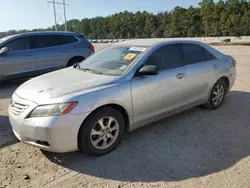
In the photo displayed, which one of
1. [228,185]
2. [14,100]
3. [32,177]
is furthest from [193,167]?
[14,100]

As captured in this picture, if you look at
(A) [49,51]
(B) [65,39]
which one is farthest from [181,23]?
(A) [49,51]

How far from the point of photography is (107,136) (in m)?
3.41

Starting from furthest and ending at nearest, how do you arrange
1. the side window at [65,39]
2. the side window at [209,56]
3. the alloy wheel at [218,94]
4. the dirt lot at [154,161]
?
the side window at [65,39], the alloy wheel at [218,94], the side window at [209,56], the dirt lot at [154,161]

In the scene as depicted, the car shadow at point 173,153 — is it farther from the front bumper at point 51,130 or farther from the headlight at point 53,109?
the headlight at point 53,109

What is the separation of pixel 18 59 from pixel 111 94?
5350 mm

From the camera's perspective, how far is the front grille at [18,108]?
10.4 ft

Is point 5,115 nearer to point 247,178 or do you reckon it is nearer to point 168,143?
point 168,143

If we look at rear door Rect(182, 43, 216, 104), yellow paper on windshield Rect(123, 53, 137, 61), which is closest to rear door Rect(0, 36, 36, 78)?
yellow paper on windshield Rect(123, 53, 137, 61)

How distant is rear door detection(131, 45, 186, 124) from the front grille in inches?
56.8

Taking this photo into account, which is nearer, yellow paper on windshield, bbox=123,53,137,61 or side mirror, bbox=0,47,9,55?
yellow paper on windshield, bbox=123,53,137,61

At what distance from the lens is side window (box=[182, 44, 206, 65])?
14.6 ft

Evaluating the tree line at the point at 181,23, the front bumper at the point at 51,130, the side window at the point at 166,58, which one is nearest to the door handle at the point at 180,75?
the side window at the point at 166,58

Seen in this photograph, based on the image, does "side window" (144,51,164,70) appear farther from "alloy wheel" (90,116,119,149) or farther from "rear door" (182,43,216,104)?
"alloy wheel" (90,116,119,149)

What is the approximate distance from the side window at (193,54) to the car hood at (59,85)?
1.60 metres
